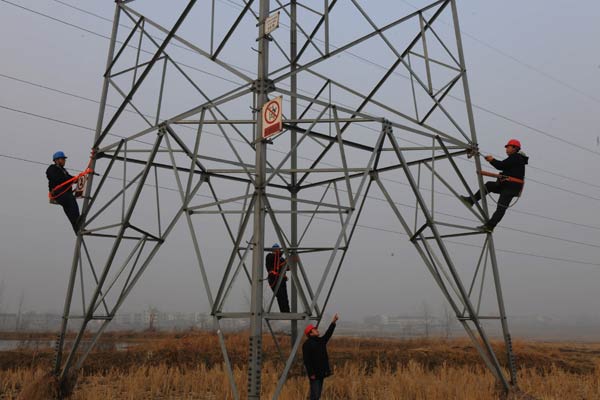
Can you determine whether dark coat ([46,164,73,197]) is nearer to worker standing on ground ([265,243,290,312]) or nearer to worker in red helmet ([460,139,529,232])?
worker standing on ground ([265,243,290,312])

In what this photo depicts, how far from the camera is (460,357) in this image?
25484 mm

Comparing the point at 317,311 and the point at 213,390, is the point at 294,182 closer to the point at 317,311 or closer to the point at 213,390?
the point at 317,311

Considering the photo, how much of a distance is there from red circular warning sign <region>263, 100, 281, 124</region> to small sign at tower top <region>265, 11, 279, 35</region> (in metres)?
1.59

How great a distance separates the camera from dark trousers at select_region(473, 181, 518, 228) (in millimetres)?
12336

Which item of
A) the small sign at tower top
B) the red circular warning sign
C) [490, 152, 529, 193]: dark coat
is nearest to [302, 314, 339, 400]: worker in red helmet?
the red circular warning sign

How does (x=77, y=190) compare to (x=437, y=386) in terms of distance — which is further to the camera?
→ (x=437, y=386)

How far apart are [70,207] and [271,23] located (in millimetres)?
6807

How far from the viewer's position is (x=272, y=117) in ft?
29.8

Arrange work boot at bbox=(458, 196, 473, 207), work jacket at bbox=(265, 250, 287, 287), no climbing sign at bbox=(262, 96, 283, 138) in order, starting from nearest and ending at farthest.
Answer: no climbing sign at bbox=(262, 96, 283, 138), work boot at bbox=(458, 196, 473, 207), work jacket at bbox=(265, 250, 287, 287)

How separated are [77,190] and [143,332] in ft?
140

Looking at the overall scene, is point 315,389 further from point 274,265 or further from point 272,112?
point 272,112

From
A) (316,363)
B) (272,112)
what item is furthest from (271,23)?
(316,363)

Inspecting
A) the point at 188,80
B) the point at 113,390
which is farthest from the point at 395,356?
the point at 188,80

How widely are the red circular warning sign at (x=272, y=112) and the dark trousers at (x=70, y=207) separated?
19.9 ft
